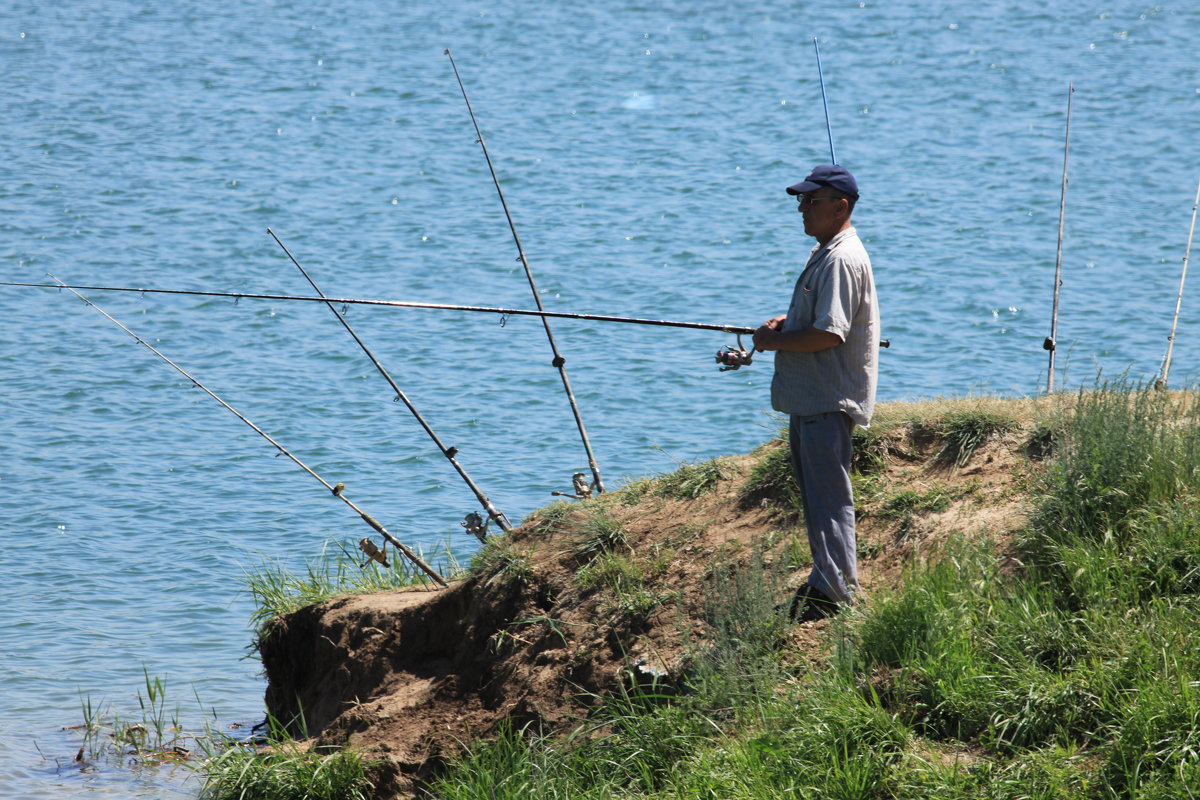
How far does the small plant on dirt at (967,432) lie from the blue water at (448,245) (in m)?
1.12

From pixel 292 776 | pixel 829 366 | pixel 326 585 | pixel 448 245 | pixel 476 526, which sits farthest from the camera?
pixel 448 245

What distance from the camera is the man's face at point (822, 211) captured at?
477 centimetres

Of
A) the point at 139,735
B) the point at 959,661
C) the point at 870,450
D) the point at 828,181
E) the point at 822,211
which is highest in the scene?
the point at 828,181

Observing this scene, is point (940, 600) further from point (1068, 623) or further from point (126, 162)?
point (126, 162)

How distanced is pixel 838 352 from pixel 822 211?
1.57ft

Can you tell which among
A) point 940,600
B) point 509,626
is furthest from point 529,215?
point 940,600

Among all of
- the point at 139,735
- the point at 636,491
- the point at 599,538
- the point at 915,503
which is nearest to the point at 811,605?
the point at 915,503

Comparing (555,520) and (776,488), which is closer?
(776,488)

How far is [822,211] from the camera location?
189 inches

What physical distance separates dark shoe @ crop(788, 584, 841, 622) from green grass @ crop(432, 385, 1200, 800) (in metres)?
0.11

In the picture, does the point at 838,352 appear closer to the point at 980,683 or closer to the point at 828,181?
the point at 828,181

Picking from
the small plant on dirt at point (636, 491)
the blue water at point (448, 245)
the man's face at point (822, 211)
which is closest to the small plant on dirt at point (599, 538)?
the small plant on dirt at point (636, 491)

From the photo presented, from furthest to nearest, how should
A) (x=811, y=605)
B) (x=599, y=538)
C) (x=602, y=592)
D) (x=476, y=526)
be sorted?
(x=476, y=526)
(x=599, y=538)
(x=602, y=592)
(x=811, y=605)

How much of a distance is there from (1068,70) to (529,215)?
8.75 m
